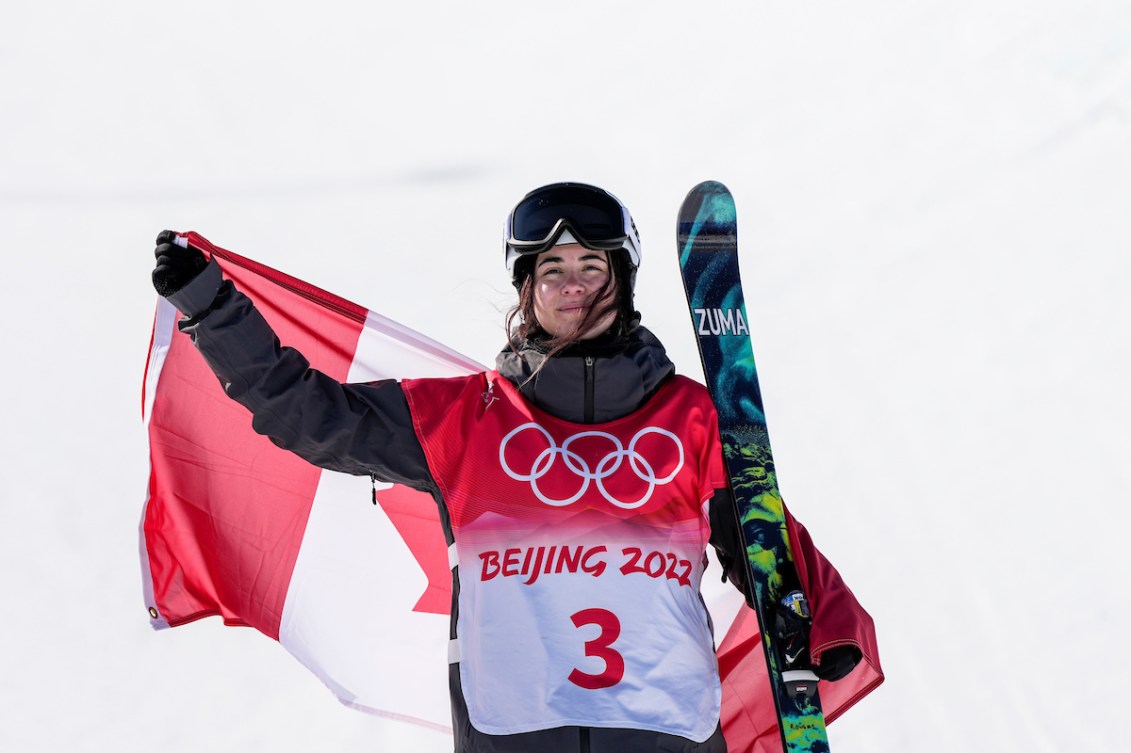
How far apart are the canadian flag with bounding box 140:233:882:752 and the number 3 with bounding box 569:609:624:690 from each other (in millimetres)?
753

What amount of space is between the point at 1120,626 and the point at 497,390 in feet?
11.0

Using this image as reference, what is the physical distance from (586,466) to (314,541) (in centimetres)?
96

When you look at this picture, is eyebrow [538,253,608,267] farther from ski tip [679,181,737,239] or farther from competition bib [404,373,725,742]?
ski tip [679,181,737,239]

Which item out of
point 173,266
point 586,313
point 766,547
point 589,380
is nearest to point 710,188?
point 586,313

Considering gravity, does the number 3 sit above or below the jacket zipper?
below

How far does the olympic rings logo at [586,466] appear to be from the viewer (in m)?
2.52

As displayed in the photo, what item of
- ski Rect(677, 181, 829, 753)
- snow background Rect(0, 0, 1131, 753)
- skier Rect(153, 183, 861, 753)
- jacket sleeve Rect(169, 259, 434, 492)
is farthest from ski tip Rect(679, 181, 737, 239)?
snow background Rect(0, 0, 1131, 753)

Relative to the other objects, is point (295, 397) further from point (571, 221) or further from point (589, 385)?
point (571, 221)

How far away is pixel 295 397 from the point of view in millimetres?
2457

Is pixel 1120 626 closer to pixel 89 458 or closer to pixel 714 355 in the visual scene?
pixel 714 355

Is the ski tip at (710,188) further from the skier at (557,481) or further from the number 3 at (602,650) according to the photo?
the number 3 at (602,650)

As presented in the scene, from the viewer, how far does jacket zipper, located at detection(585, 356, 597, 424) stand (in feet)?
8.56

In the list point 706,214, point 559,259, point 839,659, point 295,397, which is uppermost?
point 706,214

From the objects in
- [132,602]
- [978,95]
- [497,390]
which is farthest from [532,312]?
[978,95]
